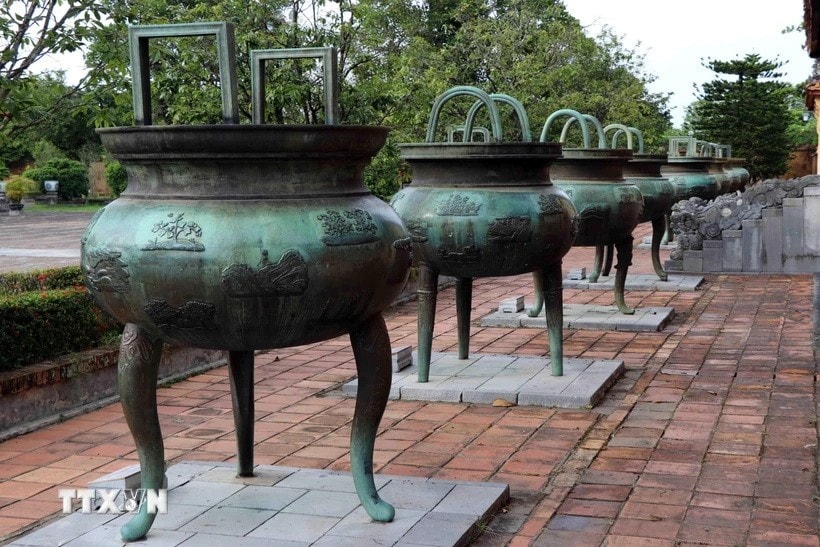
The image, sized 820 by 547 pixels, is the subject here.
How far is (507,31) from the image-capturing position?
17.8m

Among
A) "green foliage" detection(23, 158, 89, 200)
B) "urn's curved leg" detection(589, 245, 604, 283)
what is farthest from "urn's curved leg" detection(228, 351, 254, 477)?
"green foliage" detection(23, 158, 89, 200)

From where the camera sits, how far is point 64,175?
128ft

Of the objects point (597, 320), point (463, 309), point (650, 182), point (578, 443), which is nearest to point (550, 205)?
point (463, 309)

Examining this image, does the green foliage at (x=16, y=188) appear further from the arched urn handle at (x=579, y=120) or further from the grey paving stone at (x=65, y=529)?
the grey paving stone at (x=65, y=529)

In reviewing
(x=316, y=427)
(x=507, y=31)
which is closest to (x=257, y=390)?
(x=316, y=427)

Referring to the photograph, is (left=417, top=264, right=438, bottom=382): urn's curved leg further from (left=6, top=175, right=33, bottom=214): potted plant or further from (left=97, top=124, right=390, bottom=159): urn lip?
(left=6, top=175, right=33, bottom=214): potted plant

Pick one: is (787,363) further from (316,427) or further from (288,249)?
(288,249)

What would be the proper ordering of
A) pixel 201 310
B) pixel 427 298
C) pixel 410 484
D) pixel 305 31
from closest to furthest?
pixel 201 310
pixel 410 484
pixel 427 298
pixel 305 31

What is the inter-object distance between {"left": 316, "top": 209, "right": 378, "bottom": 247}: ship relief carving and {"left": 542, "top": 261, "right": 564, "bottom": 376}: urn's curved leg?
8.89 ft

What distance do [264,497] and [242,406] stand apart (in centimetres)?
42

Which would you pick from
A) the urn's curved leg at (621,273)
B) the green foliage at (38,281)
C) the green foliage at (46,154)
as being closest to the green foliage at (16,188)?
the green foliage at (46,154)

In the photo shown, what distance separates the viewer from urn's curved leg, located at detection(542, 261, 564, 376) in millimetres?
6145

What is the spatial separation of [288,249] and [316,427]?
7.58 feet

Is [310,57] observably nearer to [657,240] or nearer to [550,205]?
[550,205]
